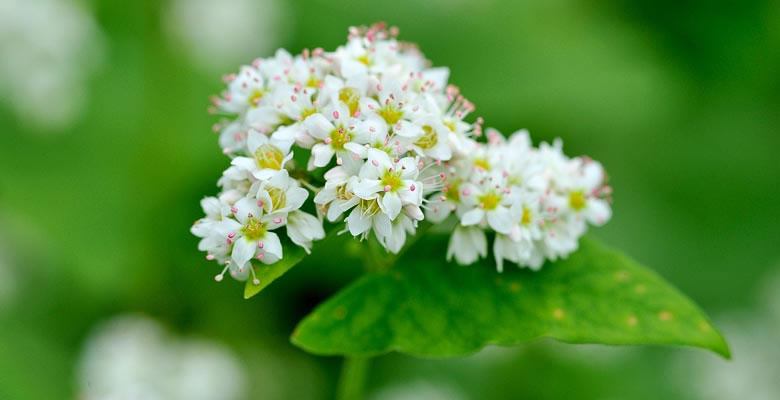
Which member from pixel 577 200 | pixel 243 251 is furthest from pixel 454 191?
pixel 243 251

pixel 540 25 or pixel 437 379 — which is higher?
pixel 540 25

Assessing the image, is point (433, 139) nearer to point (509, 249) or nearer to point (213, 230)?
point (509, 249)

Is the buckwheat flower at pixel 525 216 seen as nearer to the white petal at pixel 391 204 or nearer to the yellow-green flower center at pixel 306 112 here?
the white petal at pixel 391 204

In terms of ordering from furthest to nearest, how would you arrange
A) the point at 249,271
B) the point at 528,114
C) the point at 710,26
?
the point at 710,26, the point at 528,114, the point at 249,271

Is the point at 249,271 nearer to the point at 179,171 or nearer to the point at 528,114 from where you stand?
the point at 179,171

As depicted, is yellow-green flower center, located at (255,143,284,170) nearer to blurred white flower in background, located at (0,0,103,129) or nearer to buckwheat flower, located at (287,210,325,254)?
buckwheat flower, located at (287,210,325,254)

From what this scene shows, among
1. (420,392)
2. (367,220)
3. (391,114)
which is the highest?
(391,114)

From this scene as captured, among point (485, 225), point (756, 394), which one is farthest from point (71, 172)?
point (756, 394)
